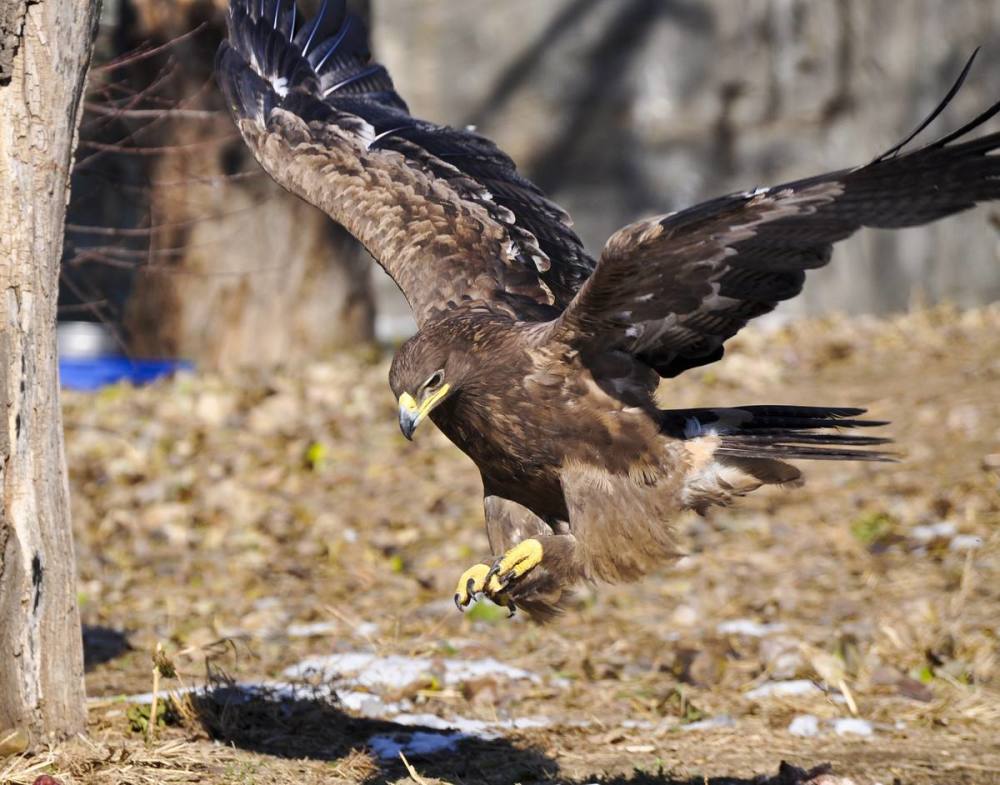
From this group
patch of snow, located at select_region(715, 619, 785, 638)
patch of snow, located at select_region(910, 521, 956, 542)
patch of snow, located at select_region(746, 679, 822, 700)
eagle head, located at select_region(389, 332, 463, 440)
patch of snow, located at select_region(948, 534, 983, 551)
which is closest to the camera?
eagle head, located at select_region(389, 332, 463, 440)

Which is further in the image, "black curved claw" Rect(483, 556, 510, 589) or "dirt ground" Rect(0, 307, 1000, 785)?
Result: "dirt ground" Rect(0, 307, 1000, 785)

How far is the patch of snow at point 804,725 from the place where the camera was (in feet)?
15.6

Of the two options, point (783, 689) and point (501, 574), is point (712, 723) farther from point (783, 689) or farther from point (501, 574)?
point (501, 574)

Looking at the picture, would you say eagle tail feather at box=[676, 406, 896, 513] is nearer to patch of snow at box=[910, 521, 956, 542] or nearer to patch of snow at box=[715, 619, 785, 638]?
patch of snow at box=[715, 619, 785, 638]

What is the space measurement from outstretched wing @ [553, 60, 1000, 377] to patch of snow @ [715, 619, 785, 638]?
72.9 inches

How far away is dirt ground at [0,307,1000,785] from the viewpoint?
14.4ft

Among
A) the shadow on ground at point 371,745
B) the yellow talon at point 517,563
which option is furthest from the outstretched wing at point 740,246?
the shadow on ground at point 371,745

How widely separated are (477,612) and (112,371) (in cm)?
501

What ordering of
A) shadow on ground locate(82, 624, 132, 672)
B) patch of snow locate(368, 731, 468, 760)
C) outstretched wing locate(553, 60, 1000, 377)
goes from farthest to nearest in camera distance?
shadow on ground locate(82, 624, 132, 672) → patch of snow locate(368, 731, 468, 760) → outstretched wing locate(553, 60, 1000, 377)

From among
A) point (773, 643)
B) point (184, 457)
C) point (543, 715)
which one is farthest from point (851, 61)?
point (543, 715)

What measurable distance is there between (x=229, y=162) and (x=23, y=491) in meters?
6.24

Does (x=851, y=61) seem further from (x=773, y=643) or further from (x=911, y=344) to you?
(x=773, y=643)

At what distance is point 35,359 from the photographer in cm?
374

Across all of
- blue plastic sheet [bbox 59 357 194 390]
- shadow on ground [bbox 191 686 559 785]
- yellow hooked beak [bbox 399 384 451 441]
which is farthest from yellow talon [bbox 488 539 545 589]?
blue plastic sheet [bbox 59 357 194 390]
